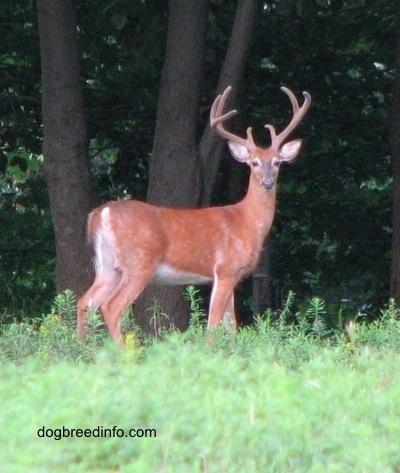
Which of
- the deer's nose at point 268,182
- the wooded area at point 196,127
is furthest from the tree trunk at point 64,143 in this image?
the deer's nose at point 268,182

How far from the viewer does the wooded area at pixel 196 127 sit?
10.2 m

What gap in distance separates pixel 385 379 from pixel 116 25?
15.5ft

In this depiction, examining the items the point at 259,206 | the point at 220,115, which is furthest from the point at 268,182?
the point at 220,115

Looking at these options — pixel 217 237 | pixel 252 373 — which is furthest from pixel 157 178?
pixel 252 373

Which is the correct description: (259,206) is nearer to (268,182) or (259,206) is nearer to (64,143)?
(268,182)

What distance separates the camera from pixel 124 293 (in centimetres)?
939

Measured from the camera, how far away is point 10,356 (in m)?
7.28

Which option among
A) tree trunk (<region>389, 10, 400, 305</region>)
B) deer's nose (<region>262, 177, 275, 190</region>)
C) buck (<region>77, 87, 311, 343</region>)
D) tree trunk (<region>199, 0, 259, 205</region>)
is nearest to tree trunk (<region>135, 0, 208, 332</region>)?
tree trunk (<region>199, 0, 259, 205</region>)

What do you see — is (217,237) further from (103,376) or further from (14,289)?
(103,376)

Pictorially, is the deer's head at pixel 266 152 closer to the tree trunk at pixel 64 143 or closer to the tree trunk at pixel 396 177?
the tree trunk at pixel 396 177

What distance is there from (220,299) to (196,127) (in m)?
1.40

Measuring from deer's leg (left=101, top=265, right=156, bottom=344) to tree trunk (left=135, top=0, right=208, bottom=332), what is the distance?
733 millimetres

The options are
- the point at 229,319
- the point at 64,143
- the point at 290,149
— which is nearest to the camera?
the point at 229,319

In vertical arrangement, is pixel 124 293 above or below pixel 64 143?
below
